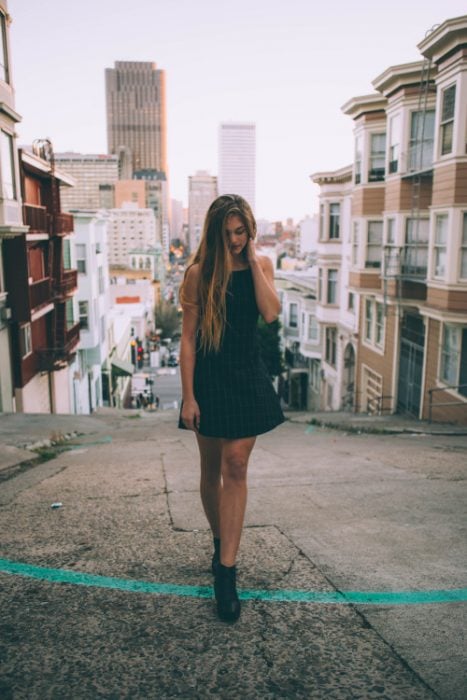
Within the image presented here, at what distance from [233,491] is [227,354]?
2.33 feet

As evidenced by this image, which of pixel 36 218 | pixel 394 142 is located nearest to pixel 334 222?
pixel 394 142

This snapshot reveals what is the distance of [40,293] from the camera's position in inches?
909

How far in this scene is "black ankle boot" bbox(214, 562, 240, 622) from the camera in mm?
2861

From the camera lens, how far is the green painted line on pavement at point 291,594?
3.08 metres

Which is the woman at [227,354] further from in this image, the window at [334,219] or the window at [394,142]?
the window at [334,219]

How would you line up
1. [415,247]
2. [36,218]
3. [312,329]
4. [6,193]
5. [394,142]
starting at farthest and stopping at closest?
[312,329] < [36,218] < [394,142] < [415,247] < [6,193]

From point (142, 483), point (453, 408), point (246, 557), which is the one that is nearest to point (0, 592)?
point (246, 557)

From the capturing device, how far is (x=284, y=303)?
46875mm

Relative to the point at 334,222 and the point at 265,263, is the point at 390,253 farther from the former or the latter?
the point at 265,263

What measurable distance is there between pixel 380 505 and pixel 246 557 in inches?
66.1

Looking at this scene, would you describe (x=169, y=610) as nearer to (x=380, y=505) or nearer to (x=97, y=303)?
(x=380, y=505)

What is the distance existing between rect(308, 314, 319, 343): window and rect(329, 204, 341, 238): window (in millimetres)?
Answer: 7003

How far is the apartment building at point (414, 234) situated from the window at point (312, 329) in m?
9.37

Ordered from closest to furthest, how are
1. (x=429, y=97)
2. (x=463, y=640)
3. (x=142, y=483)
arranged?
1. (x=463, y=640)
2. (x=142, y=483)
3. (x=429, y=97)
